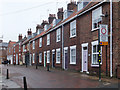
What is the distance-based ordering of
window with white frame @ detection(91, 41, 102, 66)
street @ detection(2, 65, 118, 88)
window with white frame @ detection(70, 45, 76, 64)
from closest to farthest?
1. street @ detection(2, 65, 118, 88)
2. window with white frame @ detection(91, 41, 102, 66)
3. window with white frame @ detection(70, 45, 76, 64)

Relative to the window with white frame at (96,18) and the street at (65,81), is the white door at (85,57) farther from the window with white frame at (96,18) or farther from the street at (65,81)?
the window with white frame at (96,18)

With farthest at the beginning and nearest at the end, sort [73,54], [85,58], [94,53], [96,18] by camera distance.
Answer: [73,54] < [85,58] < [96,18] < [94,53]

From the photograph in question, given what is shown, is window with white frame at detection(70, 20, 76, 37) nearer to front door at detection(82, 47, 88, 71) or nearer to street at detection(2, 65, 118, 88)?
front door at detection(82, 47, 88, 71)

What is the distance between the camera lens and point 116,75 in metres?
12.5

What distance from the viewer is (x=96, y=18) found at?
1535 centimetres

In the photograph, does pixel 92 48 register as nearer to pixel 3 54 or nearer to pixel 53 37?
pixel 53 37

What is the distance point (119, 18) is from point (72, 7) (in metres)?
12.3

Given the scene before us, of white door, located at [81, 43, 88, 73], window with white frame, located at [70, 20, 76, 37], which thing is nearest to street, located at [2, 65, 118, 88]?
white door, located at [81, 43, 88, 73]

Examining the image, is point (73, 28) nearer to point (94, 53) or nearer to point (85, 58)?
point (85, 58)

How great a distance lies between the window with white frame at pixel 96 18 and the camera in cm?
1494

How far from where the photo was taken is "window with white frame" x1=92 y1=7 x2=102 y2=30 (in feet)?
49.0

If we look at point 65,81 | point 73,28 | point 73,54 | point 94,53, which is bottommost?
point 65,81

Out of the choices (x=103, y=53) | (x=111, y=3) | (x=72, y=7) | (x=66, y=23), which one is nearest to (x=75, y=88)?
(x=103, y=53)

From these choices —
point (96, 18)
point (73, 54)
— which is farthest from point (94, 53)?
point (73, 54)
